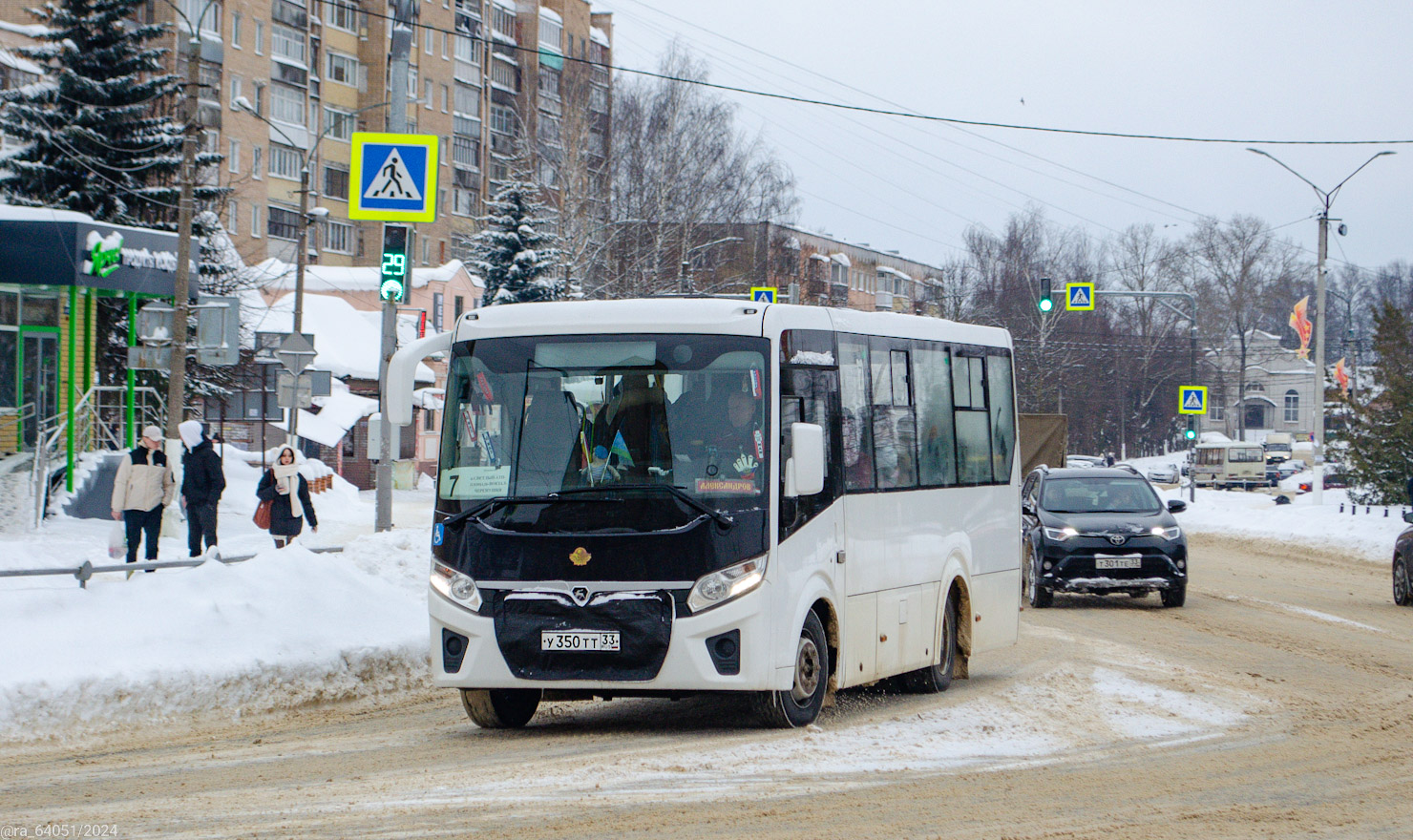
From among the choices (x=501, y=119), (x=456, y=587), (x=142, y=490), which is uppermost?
(x=501, y=119)

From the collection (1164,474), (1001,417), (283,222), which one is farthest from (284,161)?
(1001,417)

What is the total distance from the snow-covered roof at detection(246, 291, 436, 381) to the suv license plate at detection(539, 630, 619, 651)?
4238 centimetres

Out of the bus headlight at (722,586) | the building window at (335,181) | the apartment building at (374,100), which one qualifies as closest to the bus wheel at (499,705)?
the bus headlight at (722,586)

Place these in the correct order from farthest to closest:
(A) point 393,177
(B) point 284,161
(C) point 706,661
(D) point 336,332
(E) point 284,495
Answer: (B) point 284,161 < (D) point 336,332 < (E) point 284,495 < (A) point 393,177 < (C) point 706,661

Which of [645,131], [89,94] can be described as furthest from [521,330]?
[645,131]

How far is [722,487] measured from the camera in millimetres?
9414

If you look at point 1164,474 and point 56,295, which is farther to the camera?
point 1164,474

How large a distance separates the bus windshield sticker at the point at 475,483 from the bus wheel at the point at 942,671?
383 centimetres

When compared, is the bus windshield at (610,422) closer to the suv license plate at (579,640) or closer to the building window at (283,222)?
the suv license plate at (579,640)

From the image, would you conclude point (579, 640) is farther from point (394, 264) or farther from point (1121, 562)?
point (1121, 562)

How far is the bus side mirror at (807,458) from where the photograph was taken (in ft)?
30.5

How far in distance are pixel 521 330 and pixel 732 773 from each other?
3.19 m

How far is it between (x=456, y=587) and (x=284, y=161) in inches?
2720

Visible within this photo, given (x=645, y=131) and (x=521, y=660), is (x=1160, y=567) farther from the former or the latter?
(x=645, y=131)
